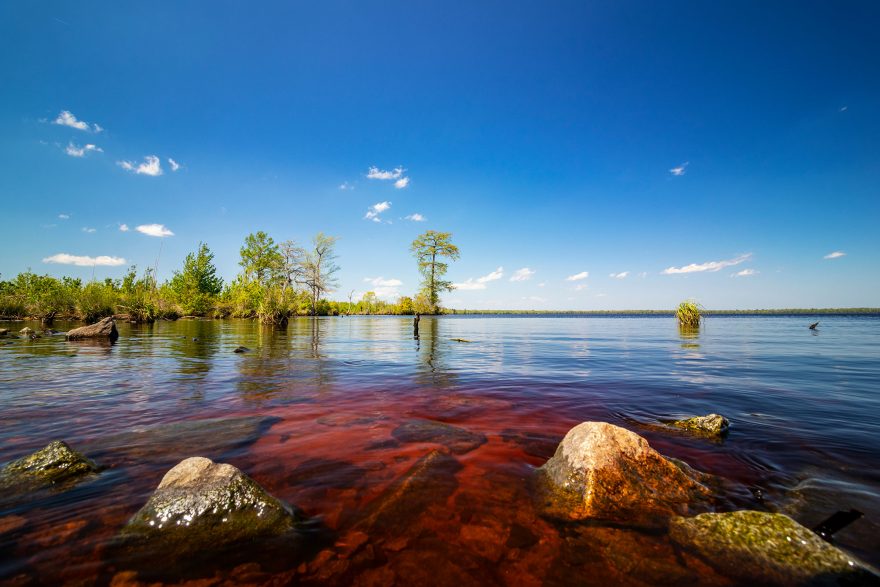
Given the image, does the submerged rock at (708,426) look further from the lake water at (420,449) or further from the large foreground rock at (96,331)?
the large foreground rock at (96,331)

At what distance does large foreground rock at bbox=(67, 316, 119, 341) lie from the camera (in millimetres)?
19786

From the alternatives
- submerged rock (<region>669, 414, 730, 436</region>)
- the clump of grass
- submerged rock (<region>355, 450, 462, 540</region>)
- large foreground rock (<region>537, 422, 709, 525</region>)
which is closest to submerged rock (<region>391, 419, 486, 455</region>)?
submerged rock (<region>355, 450, 462, 540</region>)

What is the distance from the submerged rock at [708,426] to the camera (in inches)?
219

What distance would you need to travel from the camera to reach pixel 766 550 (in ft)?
8.87

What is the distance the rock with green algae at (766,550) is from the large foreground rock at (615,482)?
36 centimetres

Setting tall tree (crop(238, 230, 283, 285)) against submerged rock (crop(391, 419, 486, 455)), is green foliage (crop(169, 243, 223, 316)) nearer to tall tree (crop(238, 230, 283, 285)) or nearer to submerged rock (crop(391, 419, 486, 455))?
tall tree (crop(238, 230, 283, 285))

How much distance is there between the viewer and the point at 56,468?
3850 millimetres

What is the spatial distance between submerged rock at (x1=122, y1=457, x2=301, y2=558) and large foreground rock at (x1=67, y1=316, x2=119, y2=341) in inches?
979

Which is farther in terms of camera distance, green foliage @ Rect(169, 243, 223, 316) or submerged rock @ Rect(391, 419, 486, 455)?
green foliage @ Rect(169, 243, 223, 316)

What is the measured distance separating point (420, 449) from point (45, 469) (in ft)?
14.2

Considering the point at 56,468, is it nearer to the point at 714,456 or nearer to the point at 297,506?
the point at 297,506

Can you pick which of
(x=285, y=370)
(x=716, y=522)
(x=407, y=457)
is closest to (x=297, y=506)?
(x=407, y=457)

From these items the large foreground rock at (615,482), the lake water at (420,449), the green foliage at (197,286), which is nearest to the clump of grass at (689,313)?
the lake water at (420,449)

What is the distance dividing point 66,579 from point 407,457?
3.10m
